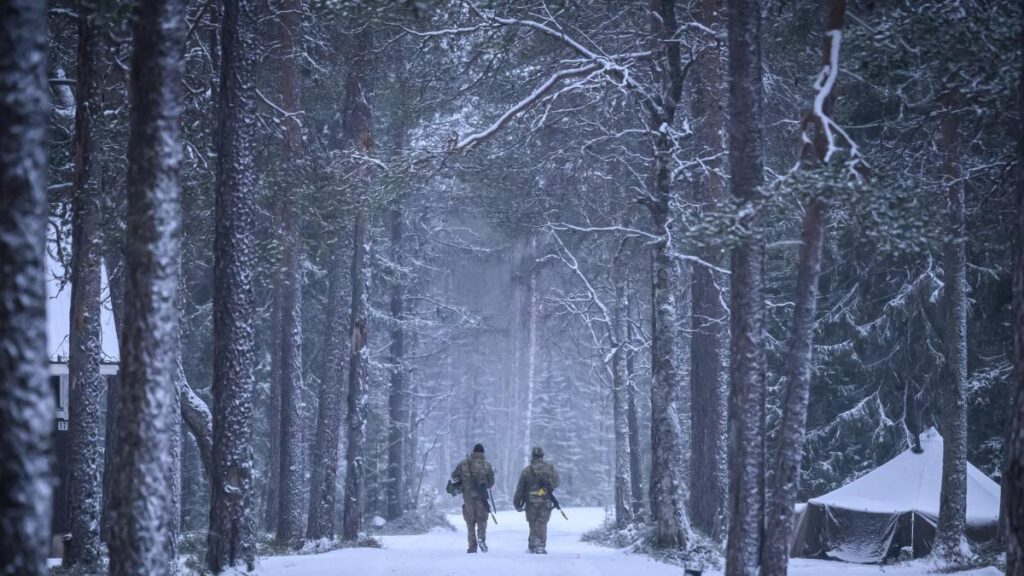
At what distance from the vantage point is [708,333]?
64.4 ft

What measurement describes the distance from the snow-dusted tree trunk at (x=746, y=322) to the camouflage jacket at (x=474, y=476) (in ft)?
25.6

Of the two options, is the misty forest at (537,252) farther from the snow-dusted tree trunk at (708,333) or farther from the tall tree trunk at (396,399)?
the tall tree trunk at (396,399)

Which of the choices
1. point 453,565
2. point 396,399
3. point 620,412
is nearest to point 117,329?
point 453,565

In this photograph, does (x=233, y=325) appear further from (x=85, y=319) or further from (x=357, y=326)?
(x=357, y=326)

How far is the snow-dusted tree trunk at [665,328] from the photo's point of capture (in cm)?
1597

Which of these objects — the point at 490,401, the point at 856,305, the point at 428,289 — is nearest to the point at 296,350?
the point at 856,305

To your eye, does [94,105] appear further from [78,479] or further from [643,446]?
[643,446]

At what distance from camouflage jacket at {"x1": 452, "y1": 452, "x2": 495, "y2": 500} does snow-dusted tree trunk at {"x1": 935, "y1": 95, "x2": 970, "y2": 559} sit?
8476 millimetres

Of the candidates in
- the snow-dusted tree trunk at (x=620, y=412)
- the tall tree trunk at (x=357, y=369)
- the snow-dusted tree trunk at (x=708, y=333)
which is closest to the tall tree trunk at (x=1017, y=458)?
the snow-dusted tree trunk at (x=708, y=333)

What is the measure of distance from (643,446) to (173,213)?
36580 mm

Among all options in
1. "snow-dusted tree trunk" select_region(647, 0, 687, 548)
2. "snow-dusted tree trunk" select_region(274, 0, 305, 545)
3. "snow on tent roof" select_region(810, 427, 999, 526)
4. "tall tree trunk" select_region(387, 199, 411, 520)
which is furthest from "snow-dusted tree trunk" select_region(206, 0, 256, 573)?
"tall tree trunk" select_region(387, 199, 411, 520)

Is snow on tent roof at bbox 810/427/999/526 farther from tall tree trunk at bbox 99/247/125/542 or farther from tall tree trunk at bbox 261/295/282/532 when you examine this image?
tall tree trunk at bbox 99/247/125/542

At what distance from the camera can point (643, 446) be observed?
42.5 metres

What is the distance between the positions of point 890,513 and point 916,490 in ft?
2.57
